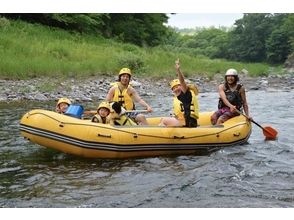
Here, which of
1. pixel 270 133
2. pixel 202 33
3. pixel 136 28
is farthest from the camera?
pixel 202 33

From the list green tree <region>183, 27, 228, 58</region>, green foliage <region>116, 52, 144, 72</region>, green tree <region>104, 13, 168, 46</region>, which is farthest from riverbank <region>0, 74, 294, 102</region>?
green tree <region>183, 27, 228, 58</region>

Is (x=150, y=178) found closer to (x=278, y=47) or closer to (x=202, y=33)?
(x=278, y=47)

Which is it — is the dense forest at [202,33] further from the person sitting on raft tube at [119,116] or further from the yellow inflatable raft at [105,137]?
the yellow inflatable raft at [105,137]

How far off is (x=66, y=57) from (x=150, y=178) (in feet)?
39.1

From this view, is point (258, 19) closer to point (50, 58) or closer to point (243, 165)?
point (50, 58)

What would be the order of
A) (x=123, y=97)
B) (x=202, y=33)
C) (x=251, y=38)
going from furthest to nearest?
(x=202, y=33)
(x=251, y=38)
(x=123, y=97)

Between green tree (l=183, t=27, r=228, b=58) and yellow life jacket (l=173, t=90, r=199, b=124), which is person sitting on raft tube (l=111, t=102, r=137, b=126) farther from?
green tree (l=183, t=27, r=228, b=58)

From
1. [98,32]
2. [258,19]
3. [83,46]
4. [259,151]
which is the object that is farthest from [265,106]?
[258,19]

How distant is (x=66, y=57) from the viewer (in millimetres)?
16703

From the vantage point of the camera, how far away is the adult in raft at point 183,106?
7.00 m

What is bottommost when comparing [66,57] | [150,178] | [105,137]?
[150,178]

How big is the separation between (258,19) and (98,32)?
134 feet

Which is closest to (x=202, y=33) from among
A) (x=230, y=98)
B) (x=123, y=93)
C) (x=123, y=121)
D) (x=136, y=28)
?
(x=136, y=28)

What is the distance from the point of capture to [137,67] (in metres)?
Result: 17.7
